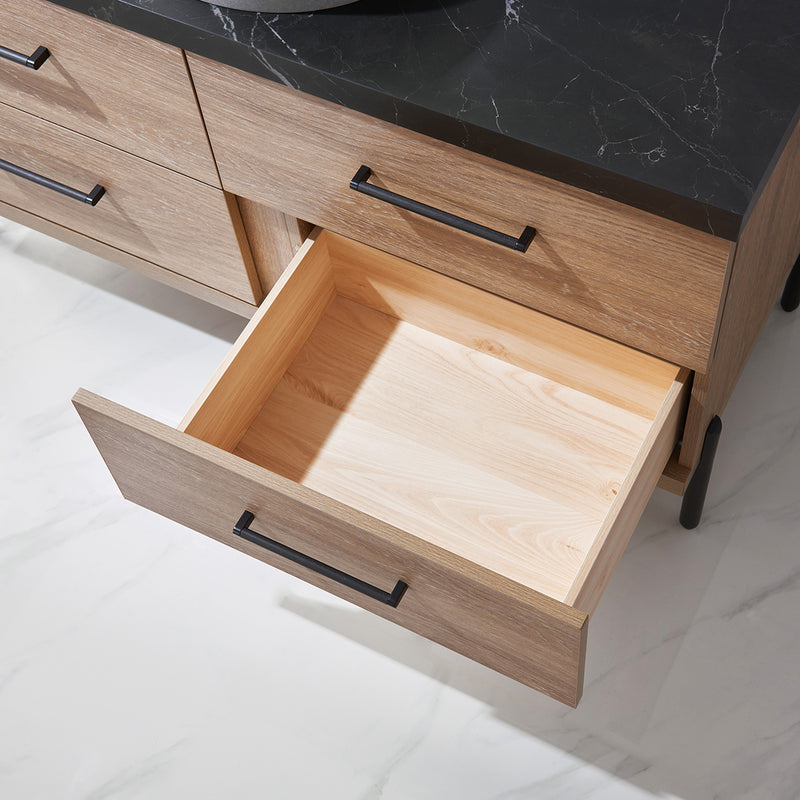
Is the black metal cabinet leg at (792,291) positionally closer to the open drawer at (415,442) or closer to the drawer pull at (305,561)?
the open drawer at (415,442)

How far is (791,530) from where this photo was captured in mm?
1482

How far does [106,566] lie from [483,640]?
0.63 m

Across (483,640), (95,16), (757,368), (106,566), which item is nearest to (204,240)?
(95,16)

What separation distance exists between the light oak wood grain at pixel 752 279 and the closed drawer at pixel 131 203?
1.89 feet

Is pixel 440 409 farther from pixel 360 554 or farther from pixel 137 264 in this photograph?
pixel 137 264

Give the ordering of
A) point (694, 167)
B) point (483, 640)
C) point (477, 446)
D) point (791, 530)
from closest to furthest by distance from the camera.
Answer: point (694, 167)
point (483, 640)
point (477, 446)
point (791, 530)

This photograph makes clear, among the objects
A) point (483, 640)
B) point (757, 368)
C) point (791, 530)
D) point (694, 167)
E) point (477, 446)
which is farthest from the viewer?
point (757, 368)

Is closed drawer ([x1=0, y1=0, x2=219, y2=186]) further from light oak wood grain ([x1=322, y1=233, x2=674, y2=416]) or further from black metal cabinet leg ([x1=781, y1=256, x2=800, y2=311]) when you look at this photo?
black metal cabinet leg ([x1=781, y1=256, x2=800, y2=311])

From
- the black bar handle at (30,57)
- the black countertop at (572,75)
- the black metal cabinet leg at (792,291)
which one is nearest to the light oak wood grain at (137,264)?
the black bar handle at (30,57)

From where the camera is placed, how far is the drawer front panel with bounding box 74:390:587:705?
3.32 feet

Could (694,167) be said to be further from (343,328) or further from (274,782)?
(274,782)

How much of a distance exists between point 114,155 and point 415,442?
49cm

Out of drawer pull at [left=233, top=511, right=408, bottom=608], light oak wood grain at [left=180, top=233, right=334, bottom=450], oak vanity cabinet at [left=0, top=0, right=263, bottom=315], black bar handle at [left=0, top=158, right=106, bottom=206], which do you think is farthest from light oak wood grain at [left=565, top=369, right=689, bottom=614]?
black bar handle at [left=0, top=158, right=106, bottom=206]

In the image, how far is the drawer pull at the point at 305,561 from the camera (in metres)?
1.12
